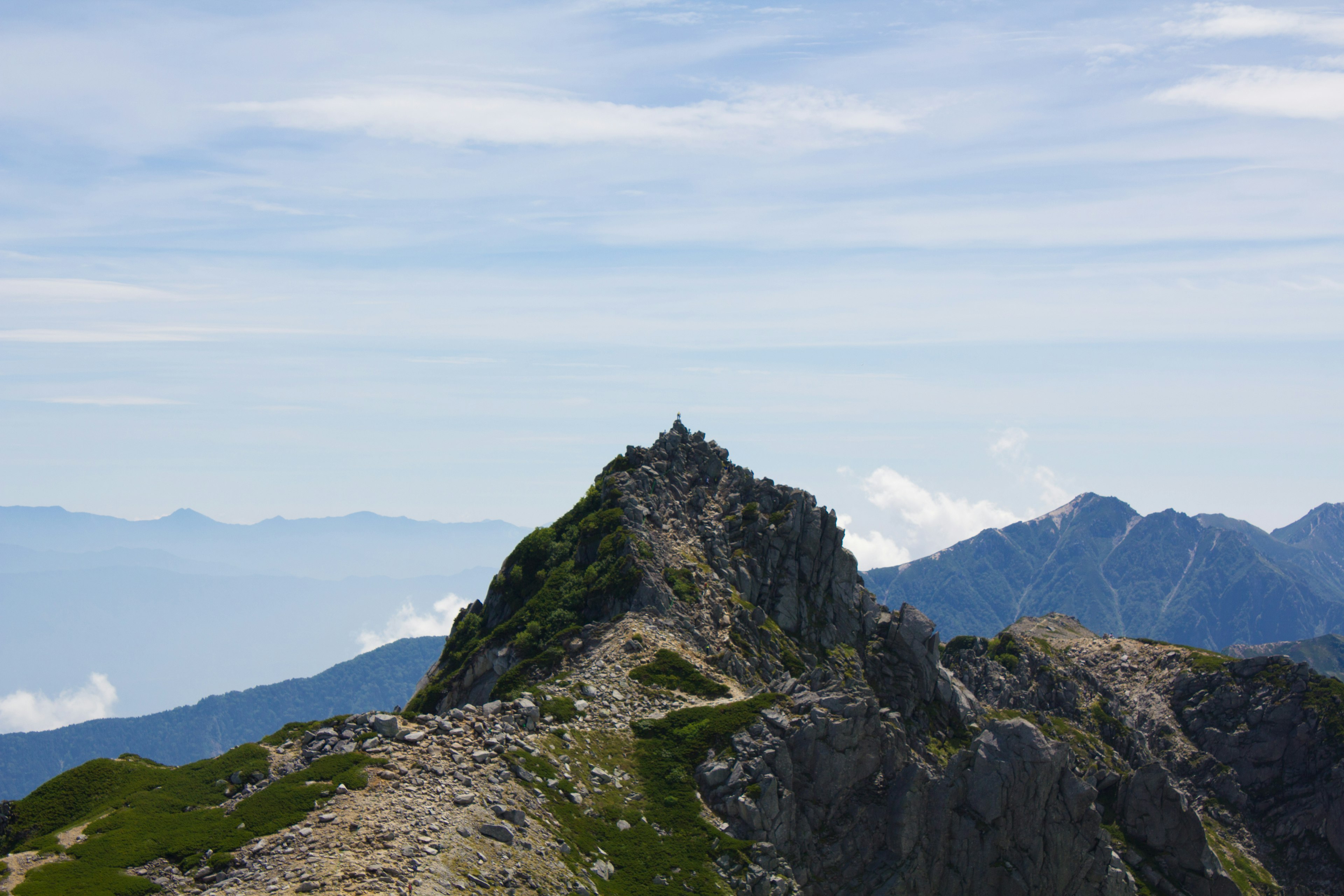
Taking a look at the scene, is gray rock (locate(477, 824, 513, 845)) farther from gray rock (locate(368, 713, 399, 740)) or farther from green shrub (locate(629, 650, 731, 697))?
green shrub (locate(629, 650, 731, 697))

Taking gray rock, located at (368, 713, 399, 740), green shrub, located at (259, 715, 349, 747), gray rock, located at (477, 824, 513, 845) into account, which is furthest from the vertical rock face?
green shrub, located at (259, 715, 349, 747)

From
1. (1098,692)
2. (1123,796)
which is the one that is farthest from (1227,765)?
(1123,796)

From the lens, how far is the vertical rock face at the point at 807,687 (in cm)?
6272

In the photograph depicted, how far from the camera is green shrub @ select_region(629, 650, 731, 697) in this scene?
233ft

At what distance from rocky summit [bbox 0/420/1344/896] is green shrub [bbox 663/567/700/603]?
10.0 inches

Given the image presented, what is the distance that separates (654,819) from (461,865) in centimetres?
1667

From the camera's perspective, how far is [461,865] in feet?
139

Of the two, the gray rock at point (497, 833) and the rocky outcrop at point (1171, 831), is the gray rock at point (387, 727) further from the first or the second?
the rocky outcrop at point (1171, 831)

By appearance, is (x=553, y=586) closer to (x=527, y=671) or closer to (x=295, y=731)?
(x=527, y=671)

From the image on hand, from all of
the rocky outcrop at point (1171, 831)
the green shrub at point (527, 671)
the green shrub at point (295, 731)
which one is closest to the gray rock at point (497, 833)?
the green shrub at point (295, 731)

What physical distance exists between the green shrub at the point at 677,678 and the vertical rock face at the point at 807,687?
4.95 meters

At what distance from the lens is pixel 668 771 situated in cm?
6053

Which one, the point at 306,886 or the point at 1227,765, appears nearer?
the point at 306,886

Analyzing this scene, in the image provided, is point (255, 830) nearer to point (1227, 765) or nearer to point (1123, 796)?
point (1123, 796)
